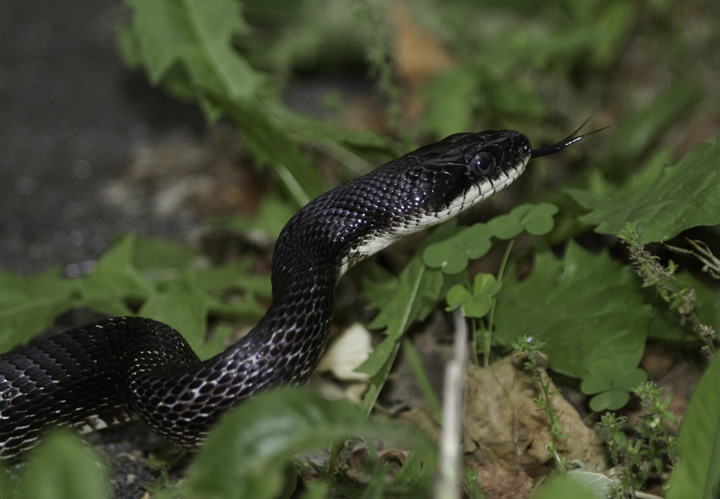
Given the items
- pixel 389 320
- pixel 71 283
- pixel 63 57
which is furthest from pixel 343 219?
pixel 63 57

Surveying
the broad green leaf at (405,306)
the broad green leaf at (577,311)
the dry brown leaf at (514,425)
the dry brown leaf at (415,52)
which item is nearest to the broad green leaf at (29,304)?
the broad green leaf at (405,306)

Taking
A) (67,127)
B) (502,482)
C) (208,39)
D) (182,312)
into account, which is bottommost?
(502,482)

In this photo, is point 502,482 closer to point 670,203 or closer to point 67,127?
point 670,203

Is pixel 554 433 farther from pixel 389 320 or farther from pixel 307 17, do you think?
pixel 307 17

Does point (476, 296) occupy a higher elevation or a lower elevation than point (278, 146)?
lower

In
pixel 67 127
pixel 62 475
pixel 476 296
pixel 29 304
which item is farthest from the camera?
pixel 67 127

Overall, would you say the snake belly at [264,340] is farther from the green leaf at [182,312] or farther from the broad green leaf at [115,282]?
the broad green leaf at [115,282]

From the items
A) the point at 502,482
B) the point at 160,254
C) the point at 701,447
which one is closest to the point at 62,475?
the point at 502,482

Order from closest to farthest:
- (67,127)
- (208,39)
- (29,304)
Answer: (29,304) → (208,39) → (67,127)

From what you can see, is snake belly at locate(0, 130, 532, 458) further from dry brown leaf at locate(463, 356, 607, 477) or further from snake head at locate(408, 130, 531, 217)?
dry brown leaf at locate(463, 356, 607, 477)
